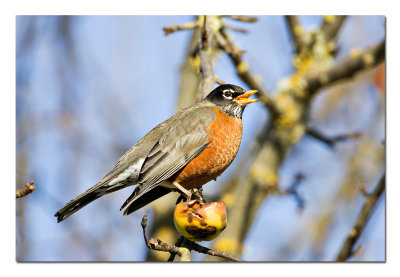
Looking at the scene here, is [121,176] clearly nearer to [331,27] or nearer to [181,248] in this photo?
[181,248]

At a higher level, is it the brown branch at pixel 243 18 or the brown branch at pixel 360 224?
the brown branch at pixel 243 18

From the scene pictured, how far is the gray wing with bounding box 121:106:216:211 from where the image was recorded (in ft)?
11.5

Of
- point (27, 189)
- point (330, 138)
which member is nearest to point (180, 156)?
point (27, 189)

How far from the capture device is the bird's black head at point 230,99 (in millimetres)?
4035

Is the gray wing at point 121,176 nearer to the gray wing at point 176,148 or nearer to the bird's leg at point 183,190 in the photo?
the gray wing at point 176,148

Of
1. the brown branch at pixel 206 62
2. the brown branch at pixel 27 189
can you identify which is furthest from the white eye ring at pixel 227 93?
the brown branch at pixel 27 189

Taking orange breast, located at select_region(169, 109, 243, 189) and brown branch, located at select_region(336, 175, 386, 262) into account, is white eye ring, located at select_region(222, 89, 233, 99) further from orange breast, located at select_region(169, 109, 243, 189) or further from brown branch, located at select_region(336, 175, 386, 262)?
brown branch, located at select_region(336, 175, 386, 262)

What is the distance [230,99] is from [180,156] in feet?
2.33

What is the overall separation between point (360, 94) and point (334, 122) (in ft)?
1.65

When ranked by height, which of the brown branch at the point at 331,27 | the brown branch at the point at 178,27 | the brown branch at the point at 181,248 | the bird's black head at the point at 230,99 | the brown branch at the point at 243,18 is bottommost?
the brown branch at the point at 181,248

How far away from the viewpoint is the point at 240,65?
463cm

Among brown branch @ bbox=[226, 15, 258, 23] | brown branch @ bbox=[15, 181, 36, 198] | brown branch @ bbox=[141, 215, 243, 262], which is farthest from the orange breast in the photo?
brown branch @ bbox=[15, 181, 36, 198]

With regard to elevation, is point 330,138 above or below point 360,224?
above
